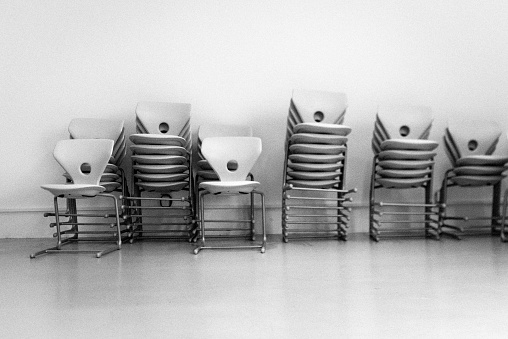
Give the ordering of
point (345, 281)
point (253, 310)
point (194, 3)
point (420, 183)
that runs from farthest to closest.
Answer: point (194, 3) → point (420, 183) → point (345, 281) → point (253, 310)

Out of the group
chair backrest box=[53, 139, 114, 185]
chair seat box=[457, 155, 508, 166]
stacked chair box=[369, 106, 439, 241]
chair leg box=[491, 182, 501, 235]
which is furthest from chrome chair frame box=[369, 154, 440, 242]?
chair backrest box=[53, 139, 114, 185]

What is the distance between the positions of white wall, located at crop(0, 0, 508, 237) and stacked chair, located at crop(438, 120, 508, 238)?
27 centimetres

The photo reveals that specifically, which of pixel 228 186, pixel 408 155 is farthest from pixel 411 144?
pixel 228 186

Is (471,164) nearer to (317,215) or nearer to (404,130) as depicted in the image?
(404,130)

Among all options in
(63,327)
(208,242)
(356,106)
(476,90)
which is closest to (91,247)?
(208,242)

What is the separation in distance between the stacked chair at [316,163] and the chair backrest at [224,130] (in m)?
→ 0.44

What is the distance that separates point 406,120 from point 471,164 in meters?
0.75

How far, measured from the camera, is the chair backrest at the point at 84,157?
368cm

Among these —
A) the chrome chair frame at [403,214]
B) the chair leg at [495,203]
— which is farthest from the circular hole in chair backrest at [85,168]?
the chair leg at [495,203]

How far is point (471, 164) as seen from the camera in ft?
13.9

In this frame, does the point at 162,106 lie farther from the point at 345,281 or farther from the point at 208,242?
the point at 345,281

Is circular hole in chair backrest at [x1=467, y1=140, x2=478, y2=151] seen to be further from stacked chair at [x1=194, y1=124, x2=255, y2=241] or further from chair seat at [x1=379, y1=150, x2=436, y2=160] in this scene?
stacked chair at [x1=194, y1=124, x2=255, y2=241]

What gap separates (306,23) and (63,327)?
3922 mm

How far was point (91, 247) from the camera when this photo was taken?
3783mm
